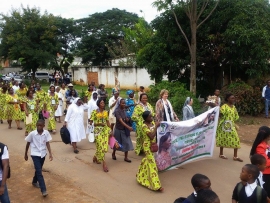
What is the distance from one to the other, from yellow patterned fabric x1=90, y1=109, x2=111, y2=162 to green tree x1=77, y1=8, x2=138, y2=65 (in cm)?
3121

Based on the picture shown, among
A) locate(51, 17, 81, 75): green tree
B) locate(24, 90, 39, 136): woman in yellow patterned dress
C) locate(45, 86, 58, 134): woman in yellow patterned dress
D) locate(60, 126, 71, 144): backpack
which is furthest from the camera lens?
locate(51, 17, 81, 75): green tree

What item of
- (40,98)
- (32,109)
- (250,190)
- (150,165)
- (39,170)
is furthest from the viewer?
(40,98)

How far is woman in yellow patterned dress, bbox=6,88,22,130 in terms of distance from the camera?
12148 mm

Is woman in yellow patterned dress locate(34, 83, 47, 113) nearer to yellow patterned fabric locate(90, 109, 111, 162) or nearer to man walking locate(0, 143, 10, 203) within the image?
yellow patterned fabric locate(90, 109, 111, 162)

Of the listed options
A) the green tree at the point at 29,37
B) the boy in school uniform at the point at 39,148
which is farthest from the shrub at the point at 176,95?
the green tree at the point at 29,37

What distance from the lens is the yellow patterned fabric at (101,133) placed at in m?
7.35

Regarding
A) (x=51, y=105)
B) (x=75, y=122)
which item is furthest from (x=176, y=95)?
(x=75, y=122)

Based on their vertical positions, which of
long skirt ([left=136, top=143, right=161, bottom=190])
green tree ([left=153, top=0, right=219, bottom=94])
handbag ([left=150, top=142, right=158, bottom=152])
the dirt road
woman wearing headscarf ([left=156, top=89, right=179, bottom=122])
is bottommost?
the dirt road

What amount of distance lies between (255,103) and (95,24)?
1183 inches

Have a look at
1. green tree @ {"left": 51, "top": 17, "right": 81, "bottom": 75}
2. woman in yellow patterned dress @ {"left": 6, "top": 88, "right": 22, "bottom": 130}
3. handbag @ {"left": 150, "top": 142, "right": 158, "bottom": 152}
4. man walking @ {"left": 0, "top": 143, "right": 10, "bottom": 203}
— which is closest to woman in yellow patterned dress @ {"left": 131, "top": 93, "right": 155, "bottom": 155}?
handbag @ {"left": 150, "top": 142, "right": 158, "bottom": 152}

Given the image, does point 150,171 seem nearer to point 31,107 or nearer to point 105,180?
point 105,180

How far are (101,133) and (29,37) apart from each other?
30150 millimetres

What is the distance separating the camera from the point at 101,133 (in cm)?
739

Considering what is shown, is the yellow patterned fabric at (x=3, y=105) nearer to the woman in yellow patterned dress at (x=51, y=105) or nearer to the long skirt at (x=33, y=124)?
the woman in yellow patterned dress at (x=51, y=105)
